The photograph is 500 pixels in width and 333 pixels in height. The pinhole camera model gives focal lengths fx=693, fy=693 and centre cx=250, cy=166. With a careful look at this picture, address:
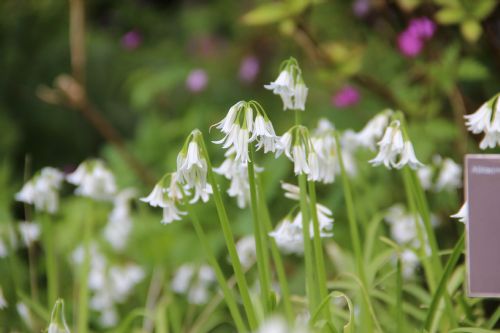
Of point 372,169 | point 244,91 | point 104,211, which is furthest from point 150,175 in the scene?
point 244,91

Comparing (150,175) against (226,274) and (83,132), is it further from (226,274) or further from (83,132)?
(83,132)

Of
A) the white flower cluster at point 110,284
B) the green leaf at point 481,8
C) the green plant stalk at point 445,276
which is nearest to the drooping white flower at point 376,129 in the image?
the green plant stalk at point 445,276

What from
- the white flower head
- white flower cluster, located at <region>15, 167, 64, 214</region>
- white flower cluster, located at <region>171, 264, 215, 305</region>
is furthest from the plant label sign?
white flower cluster, located at <region>171, 264, 215, 305</region>

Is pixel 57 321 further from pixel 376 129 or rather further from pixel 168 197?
pixel 376 129

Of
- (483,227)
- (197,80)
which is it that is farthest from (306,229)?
(197,80)

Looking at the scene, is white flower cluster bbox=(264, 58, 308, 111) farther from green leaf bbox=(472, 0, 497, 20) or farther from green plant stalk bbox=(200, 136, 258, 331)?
green leaf bbox=(472, 0, 497, 20)

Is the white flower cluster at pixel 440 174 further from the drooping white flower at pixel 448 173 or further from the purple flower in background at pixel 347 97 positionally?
the purple flower in background at pixel 347 97
